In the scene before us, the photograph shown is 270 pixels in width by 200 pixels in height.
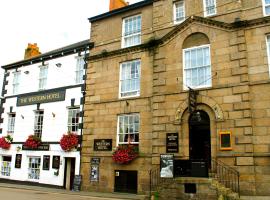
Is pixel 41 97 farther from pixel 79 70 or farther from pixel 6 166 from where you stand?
pixel 6 166

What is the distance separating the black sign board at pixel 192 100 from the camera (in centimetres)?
1481

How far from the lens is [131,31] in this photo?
19172mm

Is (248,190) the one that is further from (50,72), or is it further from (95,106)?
(50,72)

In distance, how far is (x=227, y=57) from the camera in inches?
586


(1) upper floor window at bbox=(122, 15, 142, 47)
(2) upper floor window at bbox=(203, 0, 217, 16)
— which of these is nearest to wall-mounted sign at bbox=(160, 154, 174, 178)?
(1) upper floor window at bbox=(122, 15, 142, 47)

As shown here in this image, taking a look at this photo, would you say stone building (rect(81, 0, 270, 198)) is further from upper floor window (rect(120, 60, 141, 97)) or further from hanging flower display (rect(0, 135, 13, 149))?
hanging flower display (rect(0, 135, 13, 149))

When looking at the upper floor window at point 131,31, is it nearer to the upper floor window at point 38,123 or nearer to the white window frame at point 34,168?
the upper floor window at point 38,123

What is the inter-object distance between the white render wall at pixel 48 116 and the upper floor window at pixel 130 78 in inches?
137

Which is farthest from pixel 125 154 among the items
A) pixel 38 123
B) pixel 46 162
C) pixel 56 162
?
pixel 38 123

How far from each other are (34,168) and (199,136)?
12578 mm

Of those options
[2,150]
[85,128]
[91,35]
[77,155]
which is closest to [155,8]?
[91,35]

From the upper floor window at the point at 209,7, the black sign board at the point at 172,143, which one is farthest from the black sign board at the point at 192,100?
the upper floor window at the point at 209,7

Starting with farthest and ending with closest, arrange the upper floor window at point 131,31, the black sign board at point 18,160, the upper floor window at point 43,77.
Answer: the upper floor window at point 43,77 → the black sign board at point 18,160 → the upper floor window at point 131,31

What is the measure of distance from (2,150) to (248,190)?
61.0 ft
